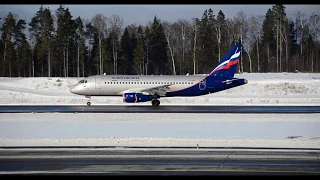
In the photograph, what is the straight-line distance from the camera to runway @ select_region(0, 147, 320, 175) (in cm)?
1201

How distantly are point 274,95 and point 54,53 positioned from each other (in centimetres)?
3396

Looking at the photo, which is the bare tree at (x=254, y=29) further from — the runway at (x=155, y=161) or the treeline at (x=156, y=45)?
the runway at (x=155, y=161)

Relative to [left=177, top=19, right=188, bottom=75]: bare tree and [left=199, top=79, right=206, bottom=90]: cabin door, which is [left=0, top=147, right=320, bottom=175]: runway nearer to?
[left=199, top=79, right=206, bottom=90]: cabin door

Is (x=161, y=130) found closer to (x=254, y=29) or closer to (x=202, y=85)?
(x=202, y=85)

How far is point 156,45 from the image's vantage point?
73000 millimetres

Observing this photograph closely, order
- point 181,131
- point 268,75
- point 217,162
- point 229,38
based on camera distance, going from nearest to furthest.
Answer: point 217,162 < point 181,131 < point 268,75 < point 229,38

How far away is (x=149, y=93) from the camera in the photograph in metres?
35.3

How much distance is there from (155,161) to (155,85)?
22288 millimetres

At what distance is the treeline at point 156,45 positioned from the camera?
6862 centimetres

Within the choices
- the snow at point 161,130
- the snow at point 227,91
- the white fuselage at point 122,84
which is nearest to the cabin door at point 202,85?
the white fuselage at point 122,84

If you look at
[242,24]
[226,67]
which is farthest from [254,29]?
[226,67]

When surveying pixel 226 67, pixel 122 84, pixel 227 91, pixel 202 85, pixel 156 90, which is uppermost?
pixel 226 67

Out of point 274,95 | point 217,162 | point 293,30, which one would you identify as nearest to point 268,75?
point 274,95
